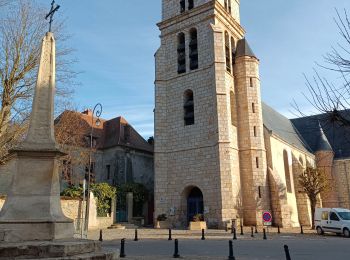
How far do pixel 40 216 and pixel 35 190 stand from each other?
1.76 feet

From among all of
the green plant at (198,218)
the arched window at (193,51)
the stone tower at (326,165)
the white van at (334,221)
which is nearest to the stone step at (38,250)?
the green plant at (198,218)

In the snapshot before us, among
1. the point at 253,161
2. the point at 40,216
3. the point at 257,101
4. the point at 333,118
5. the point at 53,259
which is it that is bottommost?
the point at 53,259

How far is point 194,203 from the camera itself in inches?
902

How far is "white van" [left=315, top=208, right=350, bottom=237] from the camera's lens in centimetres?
1759

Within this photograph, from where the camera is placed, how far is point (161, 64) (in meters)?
26.2

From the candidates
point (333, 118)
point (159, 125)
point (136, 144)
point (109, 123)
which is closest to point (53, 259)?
point (333, 118)

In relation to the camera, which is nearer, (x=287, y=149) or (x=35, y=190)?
(x=35, y=190)

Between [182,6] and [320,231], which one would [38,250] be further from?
[182,6]

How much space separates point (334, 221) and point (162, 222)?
Answer: 10236 mm

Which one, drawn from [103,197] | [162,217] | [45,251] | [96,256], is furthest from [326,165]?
[45,251]

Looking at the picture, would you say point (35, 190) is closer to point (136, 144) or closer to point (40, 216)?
point (40, 216)

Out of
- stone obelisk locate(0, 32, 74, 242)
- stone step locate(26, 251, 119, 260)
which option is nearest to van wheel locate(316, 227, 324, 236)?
stone step locate(26, 251, 119, 260)

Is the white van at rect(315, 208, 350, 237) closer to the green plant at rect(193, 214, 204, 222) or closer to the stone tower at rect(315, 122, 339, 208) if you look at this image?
the green plant at rect(193, 214, 204, 222)

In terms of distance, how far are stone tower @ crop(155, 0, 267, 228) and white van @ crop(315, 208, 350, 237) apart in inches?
153
